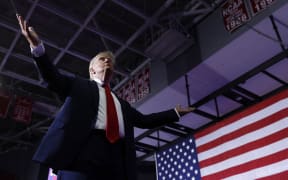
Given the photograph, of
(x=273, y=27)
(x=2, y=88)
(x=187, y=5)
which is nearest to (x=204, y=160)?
(x=273, y=27)

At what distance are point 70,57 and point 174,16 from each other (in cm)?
235

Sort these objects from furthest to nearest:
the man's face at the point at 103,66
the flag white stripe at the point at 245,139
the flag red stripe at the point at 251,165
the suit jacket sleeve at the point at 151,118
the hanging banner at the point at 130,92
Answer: the hanging banner at the point at 130,92 < the flag white stripe at the point at 245,139 < the flag red stripe at the point at 251,165 < the suit jacket sleeve at the point at 151,118 < the man's face at the point at 103,66

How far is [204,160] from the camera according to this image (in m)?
4.24

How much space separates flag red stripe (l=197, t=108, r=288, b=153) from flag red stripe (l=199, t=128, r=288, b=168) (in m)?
0.15

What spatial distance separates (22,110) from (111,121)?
17.8 ft

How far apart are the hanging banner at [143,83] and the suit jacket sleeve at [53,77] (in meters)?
3.87

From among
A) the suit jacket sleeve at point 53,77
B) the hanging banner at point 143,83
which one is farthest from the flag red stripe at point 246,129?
the suit jacket sleeve at point 53,77

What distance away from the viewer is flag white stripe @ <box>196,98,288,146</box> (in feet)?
11.5

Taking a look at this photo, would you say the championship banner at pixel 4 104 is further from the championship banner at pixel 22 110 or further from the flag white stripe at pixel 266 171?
the flag white stripe at pixel 266 171

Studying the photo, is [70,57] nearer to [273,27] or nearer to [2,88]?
[2,88]

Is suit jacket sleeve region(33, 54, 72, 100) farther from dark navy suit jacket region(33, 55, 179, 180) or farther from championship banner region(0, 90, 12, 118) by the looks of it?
championship banner region(0, 90, 12, 118)

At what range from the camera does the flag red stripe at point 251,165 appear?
10.9 ft

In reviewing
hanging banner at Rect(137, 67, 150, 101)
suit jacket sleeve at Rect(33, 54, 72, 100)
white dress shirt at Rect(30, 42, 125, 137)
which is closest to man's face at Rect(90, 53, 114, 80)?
white dress shirt at Rect(30, 42, 125, 137)

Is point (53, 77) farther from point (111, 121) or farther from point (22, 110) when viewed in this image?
point (22, 110)
